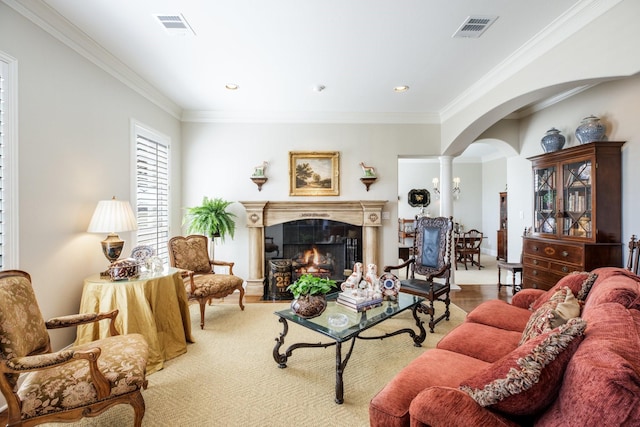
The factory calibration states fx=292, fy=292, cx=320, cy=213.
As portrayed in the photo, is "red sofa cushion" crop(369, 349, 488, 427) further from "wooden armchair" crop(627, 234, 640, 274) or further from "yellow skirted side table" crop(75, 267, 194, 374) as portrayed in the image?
"wooden armchair" crop(627, 234, 640, 274)

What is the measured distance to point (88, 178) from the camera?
2826 mm

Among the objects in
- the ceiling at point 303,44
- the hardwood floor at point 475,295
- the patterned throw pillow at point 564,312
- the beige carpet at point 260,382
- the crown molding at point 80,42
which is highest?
the ceiling at point 303,44

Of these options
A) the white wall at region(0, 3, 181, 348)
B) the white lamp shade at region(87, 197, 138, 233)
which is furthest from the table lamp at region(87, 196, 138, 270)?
the white wall at region(0, 3, 181, 348)

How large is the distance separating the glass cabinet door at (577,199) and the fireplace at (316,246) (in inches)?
108

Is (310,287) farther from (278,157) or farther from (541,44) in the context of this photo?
(541,44)

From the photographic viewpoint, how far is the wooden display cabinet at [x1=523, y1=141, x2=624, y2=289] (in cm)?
316

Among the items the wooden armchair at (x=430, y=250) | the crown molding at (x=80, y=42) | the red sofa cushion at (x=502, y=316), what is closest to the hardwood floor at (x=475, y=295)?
the wooden armchair at (x=430, y=250)

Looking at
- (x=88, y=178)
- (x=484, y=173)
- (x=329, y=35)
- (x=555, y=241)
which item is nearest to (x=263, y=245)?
(x=88, y=178)

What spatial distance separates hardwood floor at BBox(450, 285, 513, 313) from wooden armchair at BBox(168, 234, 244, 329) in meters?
3.14

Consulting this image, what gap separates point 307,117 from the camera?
4.82 metres

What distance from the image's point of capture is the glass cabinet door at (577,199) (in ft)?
10.8

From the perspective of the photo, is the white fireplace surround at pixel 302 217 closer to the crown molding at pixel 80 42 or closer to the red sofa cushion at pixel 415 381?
the crown molding at pixel 80 42

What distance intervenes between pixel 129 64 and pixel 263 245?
292 centimetres

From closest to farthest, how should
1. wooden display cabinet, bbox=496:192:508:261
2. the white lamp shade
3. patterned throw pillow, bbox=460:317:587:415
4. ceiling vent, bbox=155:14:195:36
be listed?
patterned throw pillow, bbox=460:317:587:415 → ceiling vent, bbox=155:14:195:36 → the white lamp shade → wooden display cabinet, bbox=496:192:508:261
